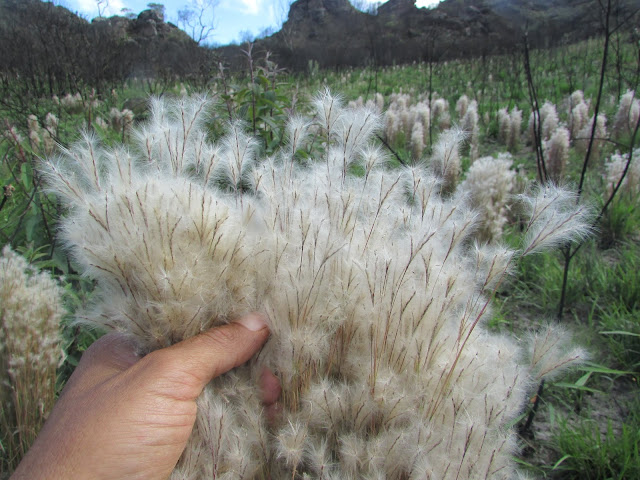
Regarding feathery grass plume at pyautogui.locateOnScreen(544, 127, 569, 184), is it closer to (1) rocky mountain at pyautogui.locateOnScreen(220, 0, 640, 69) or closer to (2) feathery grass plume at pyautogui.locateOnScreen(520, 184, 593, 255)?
(2) feathery grass plume at pyautogui.locateOnScreen(520, 184, 593, 255)

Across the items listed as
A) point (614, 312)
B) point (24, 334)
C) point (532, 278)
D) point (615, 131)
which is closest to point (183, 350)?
point (24, 334)

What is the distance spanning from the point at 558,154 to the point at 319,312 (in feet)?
14.4

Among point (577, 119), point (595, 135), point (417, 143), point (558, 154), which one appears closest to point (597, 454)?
point (558, 154)

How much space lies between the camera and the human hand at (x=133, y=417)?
1014mm

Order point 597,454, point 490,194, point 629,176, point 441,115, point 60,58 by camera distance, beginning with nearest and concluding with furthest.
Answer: point 597,454 → point 490,194 → point 629,176 → point 441,115 → point 60,58

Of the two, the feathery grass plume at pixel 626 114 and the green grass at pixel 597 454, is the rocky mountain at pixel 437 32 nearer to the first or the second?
the feathery grass plume at pixel 626 114

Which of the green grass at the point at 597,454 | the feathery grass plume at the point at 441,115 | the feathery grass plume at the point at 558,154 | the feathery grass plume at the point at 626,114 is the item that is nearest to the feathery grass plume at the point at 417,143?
the feathery grass plume at the point at 558,154

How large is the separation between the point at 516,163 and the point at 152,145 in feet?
17.8

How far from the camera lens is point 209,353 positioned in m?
1.13

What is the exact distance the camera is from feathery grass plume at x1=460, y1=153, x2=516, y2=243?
353 centimetres

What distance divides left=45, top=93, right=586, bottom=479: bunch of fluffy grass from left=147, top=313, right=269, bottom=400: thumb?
42 millimetres

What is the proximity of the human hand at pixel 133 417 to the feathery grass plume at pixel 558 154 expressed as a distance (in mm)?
4410

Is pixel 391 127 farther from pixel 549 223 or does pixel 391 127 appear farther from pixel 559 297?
pixel 549 223

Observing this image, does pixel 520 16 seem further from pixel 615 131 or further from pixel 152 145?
pixel 152 145
